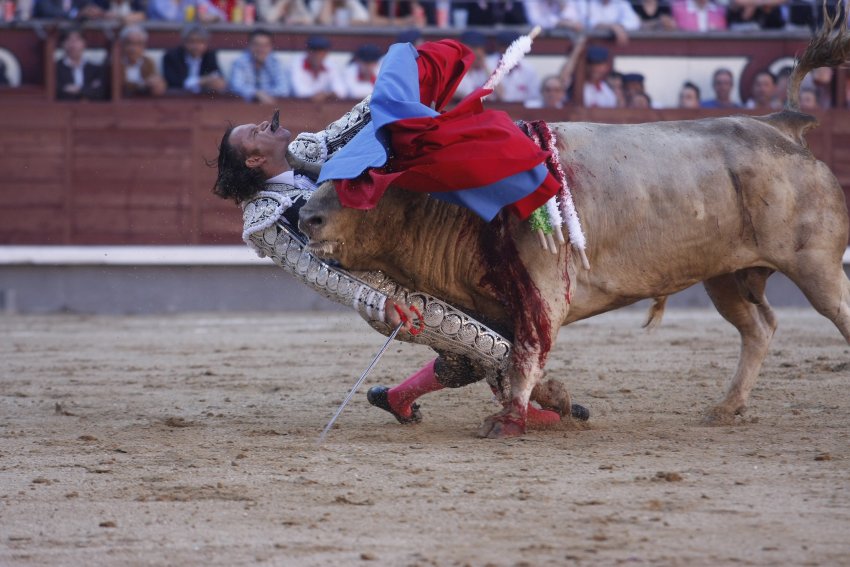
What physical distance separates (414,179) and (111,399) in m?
1.95

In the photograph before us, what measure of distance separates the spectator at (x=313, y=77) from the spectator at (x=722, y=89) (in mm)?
2749

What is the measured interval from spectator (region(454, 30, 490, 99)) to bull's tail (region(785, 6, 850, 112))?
4652mm

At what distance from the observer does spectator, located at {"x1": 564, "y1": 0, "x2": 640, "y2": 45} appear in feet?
30.2

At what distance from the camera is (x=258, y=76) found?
8758 millimetres

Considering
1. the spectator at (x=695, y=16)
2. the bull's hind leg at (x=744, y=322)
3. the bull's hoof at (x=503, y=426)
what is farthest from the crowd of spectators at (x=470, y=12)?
the bull's hoof at (x=503, y=426)

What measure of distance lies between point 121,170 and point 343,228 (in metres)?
5.83

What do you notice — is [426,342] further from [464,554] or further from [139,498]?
[464,554]

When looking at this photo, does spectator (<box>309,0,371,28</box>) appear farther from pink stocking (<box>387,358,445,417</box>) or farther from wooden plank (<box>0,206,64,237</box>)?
pink stocking (<box>387,358,445,417</box>)

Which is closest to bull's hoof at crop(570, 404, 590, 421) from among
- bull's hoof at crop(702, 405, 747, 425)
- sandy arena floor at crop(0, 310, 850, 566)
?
sandy arena floor at crop(0, 310, 850, 566)

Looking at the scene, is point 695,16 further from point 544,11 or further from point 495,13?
point 495,13

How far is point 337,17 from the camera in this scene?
30.0ft

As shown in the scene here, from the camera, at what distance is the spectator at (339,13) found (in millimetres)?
9062

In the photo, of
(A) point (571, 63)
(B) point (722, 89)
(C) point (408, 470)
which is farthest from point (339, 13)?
(C) point (408, 470)

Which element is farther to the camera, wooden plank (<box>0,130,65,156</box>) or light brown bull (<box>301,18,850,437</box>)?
wooden plank (<box>0,130,65,156</box>)
